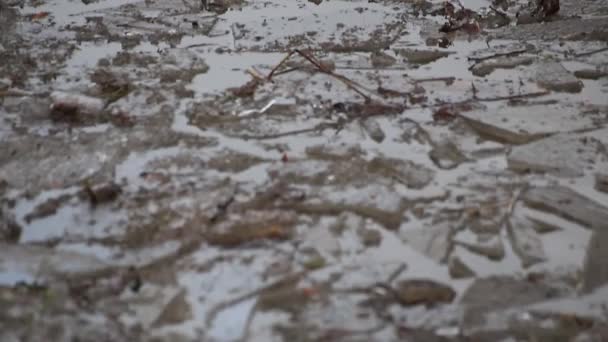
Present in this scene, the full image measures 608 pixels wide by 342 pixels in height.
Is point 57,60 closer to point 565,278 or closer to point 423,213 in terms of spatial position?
point 423,213

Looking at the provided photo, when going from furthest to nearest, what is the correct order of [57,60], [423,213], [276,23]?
[276,23]
[57,60]
[423,213]

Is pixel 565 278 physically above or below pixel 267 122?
below

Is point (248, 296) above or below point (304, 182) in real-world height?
below

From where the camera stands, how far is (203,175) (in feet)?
8.45

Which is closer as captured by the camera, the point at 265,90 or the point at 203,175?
the point at 203,175

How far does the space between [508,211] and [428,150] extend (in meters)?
0.51

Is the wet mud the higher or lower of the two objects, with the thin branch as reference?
higher

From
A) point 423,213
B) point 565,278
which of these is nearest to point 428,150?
point 423,213

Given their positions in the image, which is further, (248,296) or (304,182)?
(304,182)

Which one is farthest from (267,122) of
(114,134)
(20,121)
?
(20,121)

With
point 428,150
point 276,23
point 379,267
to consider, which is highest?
point 276,23

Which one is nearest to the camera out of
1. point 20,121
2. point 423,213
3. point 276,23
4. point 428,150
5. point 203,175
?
point 423,213

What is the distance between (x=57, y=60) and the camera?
3619 mm

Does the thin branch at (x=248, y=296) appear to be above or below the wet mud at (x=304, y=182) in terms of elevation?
below
